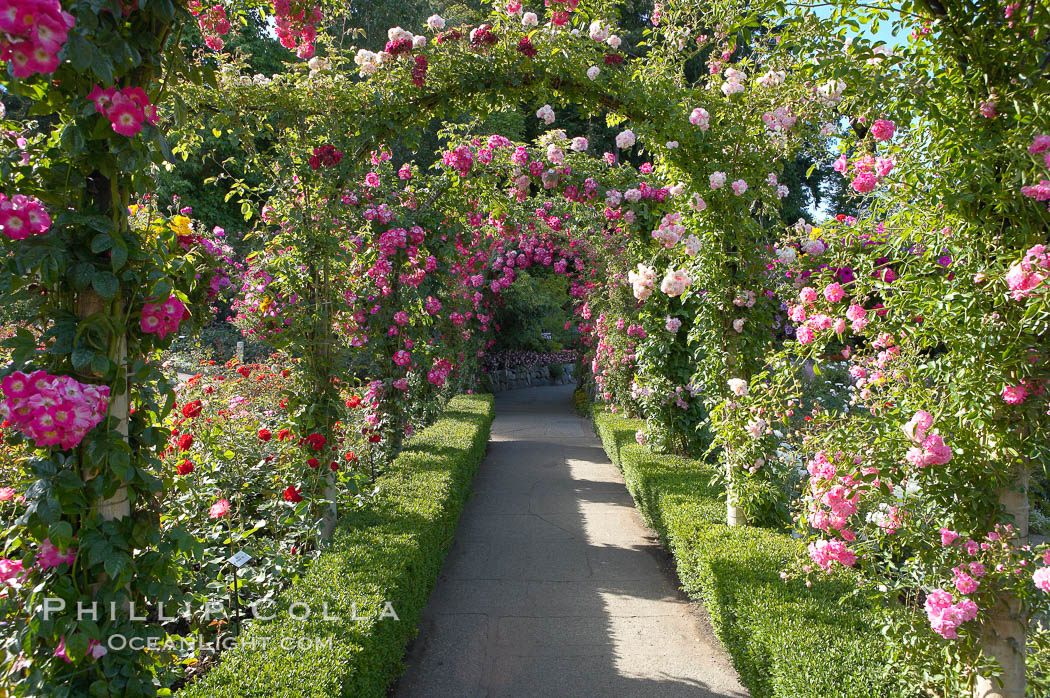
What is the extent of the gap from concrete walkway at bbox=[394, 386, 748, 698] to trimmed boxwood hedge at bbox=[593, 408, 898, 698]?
0.28 metres

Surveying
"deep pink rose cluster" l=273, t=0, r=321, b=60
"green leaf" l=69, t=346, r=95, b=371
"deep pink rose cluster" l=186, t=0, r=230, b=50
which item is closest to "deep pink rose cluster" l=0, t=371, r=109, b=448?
"green leaf" l=69, t=346, r=95, b=371

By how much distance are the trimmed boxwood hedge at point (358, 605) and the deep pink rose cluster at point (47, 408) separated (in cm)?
98

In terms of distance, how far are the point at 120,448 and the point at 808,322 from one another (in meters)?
2.33

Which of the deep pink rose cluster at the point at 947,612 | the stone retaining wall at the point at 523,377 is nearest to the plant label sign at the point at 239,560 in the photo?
the deep pink rose cluster at the point at 947,612

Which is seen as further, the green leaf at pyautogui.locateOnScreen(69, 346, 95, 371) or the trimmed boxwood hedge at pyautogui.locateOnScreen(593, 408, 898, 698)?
the trimmed boxwood hedge at pyautogui.locateOnScreen(593, 408, 898, 698)

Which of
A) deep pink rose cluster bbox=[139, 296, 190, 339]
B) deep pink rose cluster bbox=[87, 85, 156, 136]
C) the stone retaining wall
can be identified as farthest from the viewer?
the stone retaining wall

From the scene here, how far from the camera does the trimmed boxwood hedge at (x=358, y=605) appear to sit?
87.0 inches

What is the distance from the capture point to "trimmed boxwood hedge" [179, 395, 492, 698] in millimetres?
2209

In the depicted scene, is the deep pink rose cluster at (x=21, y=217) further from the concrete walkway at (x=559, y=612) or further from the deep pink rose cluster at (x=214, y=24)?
the concrete walkway at (x=559, y=612)

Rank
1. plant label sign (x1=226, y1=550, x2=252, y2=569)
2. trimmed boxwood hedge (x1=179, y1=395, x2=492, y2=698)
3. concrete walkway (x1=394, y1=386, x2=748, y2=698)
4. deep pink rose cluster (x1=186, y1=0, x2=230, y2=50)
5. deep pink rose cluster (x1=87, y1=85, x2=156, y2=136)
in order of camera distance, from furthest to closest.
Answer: concrete walkway (x1=394, y1=386, x2=748, y2=698) → deep pink rose cluster (x1=186, y1=0, x2=230, y2=50) → plant label sign (x1=226, y1=550, x2=252, y2=569) → trimmed boxwood hedge (x1=179, y1=395, x2=492, y2=698) → deep pink rose cluster (x1=87, y1=85, x2=156, y2=136)

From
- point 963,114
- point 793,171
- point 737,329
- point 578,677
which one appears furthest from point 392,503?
point 793,171

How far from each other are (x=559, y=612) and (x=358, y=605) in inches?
64.2

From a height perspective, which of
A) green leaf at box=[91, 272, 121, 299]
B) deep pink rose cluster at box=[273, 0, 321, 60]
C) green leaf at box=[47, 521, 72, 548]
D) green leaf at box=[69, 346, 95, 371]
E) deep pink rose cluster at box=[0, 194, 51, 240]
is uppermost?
deep pink rose cluster at box=[273, 0, 321, 60]

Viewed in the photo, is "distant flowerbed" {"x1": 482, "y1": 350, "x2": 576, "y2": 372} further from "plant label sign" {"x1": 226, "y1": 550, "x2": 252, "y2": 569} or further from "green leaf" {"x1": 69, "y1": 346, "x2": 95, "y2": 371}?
"green leaf" {"x1": 69, "y1": 346, "x2": 95, "y2": 371}
